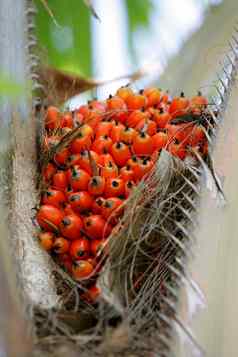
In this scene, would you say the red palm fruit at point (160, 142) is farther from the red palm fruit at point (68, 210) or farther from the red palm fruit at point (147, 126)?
the red palm fruit at point (68, 210)

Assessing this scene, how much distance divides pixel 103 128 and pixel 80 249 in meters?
0.47

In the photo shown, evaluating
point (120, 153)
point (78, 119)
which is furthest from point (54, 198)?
point (78, 119)

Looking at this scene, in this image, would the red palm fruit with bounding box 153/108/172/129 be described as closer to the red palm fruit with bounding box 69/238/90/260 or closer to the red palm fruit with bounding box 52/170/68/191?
the red palm fruit with bounding box 52/170/68/191

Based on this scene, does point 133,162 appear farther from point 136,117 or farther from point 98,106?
point 98,106

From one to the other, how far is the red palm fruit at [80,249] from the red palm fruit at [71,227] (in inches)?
0.8

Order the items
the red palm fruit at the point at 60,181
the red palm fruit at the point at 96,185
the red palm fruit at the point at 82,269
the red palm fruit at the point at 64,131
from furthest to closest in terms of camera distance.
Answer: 1. the red palm fruit at the point at 64,131
2. the red palm fruit at the point at 60,181
3. the red palm fruit at the point at 96,185
4. the red palm fruit at the point at 82,269

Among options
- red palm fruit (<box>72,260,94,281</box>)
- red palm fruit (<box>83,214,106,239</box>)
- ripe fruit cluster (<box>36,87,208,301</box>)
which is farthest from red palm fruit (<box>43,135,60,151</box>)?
red palm fruit (<box>72,260,94,281</box>)

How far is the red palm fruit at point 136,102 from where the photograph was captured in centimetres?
248

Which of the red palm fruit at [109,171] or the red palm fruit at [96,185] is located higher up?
the red palm fruit at [109,171]

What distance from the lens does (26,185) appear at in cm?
226

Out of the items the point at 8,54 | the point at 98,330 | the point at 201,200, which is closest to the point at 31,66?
the point at 8,54

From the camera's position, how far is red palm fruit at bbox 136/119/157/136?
2.36m

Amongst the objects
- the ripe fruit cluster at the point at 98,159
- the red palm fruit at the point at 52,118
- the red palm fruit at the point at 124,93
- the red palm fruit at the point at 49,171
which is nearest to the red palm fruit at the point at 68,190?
the ripe fruit cluster at the point at 98,159

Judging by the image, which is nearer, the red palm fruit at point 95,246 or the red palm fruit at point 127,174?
the red palm fruit at point 95,246
